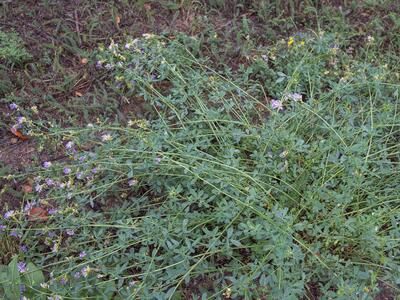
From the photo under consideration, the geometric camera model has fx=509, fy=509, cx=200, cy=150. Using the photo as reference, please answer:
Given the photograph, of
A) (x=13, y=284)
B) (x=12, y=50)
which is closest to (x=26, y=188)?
(x=13, y=284)

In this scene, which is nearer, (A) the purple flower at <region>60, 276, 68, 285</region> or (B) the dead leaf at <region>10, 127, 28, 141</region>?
(A) the purple flower at <region>60, 276, 68, 285</region>

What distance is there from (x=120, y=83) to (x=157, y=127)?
2.37 ft

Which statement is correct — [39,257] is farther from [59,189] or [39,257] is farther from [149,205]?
[149,205]

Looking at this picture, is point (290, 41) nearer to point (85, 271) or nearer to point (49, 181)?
point (49, 181)

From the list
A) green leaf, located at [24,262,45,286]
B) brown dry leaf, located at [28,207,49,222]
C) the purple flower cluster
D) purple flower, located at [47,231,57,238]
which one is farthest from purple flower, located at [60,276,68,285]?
the purple flower cluster

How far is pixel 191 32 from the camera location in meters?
3.77

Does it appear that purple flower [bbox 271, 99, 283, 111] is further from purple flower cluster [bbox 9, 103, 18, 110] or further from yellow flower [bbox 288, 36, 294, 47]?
purple flower cluster [bbox 9, 103, 18, 110]

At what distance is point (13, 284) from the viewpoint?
2.42 m

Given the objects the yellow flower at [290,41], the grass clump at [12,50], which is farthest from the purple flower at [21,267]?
the yellow flower at [290,41]

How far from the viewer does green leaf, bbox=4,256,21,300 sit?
7.93 ft

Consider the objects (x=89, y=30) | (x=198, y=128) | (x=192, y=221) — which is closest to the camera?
(x=192, y=221)

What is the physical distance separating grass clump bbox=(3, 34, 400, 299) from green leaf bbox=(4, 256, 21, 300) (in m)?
0.11

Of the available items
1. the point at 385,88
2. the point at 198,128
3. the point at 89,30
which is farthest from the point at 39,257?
the point at 385,88

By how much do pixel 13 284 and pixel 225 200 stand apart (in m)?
1.10
